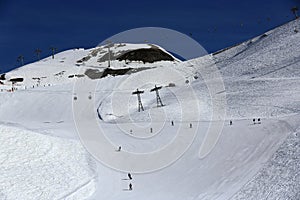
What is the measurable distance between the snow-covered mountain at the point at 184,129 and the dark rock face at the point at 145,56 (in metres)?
42.7

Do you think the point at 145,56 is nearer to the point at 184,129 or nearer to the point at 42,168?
the point at 184,129

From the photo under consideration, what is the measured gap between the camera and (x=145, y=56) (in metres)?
136

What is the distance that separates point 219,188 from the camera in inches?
956

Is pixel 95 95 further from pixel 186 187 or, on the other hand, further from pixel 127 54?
pixel 127 54

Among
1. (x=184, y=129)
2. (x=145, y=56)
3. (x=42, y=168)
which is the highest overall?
(x=145, y=56)

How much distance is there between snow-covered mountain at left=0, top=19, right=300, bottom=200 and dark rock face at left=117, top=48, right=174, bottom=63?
4268cm

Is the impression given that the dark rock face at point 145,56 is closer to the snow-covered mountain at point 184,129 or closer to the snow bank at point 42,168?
the snow-covered mountain at point 184,129

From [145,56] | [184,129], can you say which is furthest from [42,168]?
[145,56]

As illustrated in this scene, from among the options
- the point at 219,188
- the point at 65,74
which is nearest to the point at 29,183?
the point at 219,188

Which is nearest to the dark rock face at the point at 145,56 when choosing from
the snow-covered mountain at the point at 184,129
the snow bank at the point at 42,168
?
the snow-covered mountain at the point at 184,129

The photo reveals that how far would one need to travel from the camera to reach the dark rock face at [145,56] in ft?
436

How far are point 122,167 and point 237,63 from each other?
52.7m

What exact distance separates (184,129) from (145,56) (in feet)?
323

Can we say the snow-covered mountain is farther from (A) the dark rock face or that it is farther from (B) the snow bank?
(A) the dark rock face
